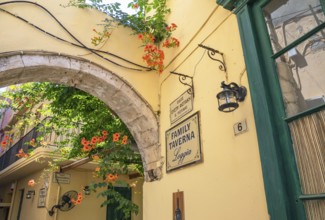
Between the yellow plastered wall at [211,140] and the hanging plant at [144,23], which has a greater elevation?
the hanging plant at [144,23]

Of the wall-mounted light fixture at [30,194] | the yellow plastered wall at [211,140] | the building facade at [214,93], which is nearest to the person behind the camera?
the building facade at [214,93]

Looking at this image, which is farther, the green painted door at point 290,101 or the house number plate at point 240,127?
the house number plate at point 240,127

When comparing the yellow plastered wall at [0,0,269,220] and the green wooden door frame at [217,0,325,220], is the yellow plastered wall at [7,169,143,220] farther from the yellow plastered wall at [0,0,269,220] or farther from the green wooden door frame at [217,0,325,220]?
the green wooden door frame at [217,0,325,220]

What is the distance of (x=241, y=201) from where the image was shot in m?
2.06

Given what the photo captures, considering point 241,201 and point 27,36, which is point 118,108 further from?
point 241,201

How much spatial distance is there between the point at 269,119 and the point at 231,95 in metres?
0.42

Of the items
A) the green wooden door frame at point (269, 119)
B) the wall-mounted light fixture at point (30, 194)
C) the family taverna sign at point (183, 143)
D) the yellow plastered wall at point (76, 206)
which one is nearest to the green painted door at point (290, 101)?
the green wooden door frame at point (269, 119)

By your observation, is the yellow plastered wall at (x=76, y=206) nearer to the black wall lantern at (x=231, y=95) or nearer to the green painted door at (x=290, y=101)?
the black wall lantern at (x=231, y=95)

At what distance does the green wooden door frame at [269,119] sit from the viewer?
167 centimetres

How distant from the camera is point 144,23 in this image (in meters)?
3.81

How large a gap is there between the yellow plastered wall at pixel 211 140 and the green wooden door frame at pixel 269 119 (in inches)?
5.7

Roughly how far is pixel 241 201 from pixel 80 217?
256 inches

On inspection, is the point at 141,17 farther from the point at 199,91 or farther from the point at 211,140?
the point at 211,140

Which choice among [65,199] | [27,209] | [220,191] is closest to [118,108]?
[220,191]
